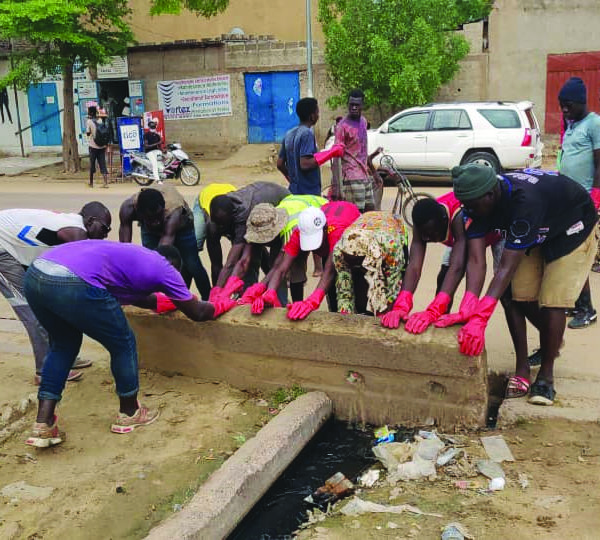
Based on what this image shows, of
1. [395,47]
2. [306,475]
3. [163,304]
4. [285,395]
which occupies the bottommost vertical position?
[306,475]

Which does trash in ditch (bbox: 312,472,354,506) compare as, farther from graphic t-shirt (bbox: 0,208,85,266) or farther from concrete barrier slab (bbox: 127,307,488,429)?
graphic t-shirt (bbox: 0,208,85,266)

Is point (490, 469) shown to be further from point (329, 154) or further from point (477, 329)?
Result: point (329, 154)

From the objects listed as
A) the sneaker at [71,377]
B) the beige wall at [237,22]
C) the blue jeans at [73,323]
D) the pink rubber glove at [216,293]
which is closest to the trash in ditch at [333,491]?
the blue jeans at [73,323]

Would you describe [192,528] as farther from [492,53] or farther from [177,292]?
[492,53]

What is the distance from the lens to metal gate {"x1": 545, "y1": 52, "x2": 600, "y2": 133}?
56.0ft

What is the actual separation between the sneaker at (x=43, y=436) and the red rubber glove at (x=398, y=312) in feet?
A: 6.46

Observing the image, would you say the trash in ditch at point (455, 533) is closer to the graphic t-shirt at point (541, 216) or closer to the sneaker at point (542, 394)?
the sneaker at point (542, 394)

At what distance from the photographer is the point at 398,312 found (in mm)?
4156

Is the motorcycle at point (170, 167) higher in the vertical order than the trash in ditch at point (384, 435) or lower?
higher

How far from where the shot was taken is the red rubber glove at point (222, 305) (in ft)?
14.9

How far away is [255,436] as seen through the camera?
153 inches

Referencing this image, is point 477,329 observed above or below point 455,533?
above

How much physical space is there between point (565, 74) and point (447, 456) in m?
16.0

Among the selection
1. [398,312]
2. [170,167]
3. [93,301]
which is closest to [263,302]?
[398,312]
